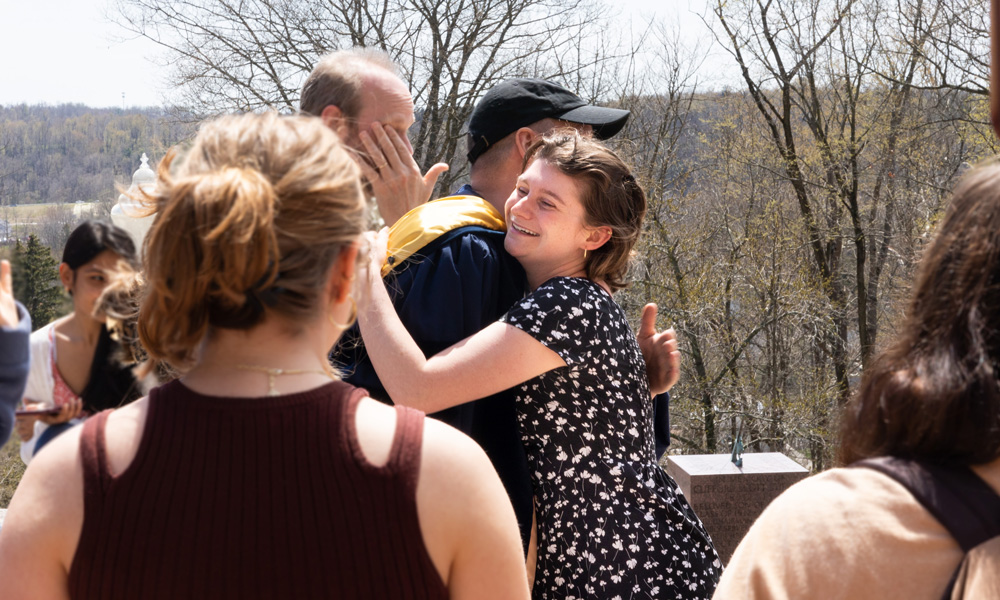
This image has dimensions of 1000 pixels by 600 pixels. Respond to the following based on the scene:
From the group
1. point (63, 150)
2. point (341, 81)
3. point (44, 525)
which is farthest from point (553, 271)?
point (63, 150)

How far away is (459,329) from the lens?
2072 mm

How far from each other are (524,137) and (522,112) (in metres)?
0.07

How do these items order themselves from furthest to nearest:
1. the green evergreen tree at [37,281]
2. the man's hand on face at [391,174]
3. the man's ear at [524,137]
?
the man's ear at [524,137], the man's hand on face at [391,174], the green evergreen tree at [37,281]

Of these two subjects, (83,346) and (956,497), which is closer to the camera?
(956,497)

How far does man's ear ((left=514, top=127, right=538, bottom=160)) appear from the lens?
2.44 metres

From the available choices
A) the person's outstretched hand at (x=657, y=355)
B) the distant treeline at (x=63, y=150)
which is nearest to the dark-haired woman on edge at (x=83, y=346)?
the distant treeline at (x=63, y=150)

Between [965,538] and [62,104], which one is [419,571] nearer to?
[965,538]

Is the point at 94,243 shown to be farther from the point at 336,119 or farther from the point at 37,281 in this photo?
the point at 336,119

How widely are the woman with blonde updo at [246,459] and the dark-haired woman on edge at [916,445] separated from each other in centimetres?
40

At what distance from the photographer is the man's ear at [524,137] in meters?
2.44

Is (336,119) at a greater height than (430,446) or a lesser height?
greater

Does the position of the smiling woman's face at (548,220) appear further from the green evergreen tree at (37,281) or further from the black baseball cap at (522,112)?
the green evergreen tree at (37,281)

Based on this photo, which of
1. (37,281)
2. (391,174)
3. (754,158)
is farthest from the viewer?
(754,158)

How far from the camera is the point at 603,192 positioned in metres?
2.12
